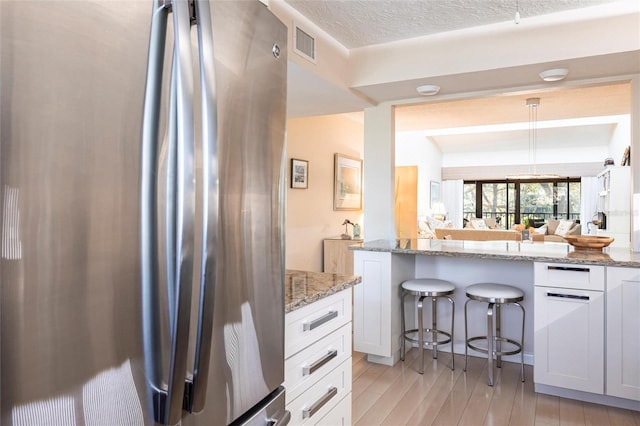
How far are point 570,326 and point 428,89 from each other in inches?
75.6

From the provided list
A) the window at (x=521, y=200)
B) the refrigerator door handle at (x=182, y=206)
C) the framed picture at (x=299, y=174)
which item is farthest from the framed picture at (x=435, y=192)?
the refrigerator door handle at (x=182, y=206)

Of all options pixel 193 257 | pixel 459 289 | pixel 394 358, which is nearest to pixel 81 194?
pixel 193 257

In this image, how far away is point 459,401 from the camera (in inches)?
108

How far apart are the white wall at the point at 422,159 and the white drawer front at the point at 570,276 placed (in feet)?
19.8

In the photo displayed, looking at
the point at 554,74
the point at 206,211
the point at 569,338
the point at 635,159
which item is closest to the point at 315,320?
the point at 206,211

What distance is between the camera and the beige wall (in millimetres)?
5066

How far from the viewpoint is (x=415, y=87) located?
11.1ft

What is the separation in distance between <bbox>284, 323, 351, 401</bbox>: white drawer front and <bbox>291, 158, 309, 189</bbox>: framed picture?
→ 11.0 ft

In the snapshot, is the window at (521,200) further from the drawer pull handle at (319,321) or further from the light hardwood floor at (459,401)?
the drawer pull handle at (319,321)

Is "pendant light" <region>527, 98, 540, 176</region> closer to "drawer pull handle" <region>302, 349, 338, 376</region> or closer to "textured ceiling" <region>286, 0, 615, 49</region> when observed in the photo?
"textured ceiling" <region>286, 0, 615, 49</region>

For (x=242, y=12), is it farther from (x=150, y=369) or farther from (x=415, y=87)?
(x=415, y=87)

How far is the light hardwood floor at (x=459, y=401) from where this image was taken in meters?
2.51

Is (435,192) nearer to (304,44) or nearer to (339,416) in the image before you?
(304,44)

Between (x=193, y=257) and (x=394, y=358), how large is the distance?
297 centimetres
